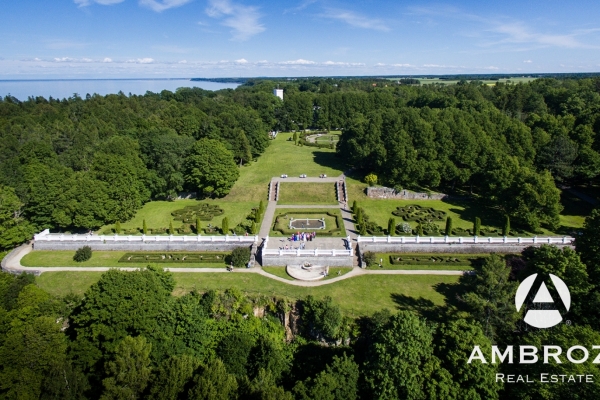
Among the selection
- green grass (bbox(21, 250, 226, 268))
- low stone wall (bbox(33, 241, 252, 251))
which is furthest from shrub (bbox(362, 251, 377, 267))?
green grass (bbox(21, 250, 226, 268))

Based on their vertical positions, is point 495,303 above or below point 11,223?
above

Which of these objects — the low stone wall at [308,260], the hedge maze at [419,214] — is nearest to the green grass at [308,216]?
the low stone wall at [308,260]

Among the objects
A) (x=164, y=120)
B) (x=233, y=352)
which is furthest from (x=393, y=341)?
(x=164, y=120)

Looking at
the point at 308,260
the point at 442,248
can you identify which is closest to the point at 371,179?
the point at 442,248

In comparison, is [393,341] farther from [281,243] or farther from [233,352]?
[281,243]

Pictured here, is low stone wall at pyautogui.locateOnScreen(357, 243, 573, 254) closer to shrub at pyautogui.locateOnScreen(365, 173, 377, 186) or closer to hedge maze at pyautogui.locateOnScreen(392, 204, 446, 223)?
hedge maze at pyautogui.locateOnScreen(392, 204, 446, 223)

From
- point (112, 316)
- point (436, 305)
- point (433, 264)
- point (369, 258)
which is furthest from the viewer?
point (433, 264)

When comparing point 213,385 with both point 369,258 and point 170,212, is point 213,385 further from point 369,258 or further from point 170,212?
point 170,212
